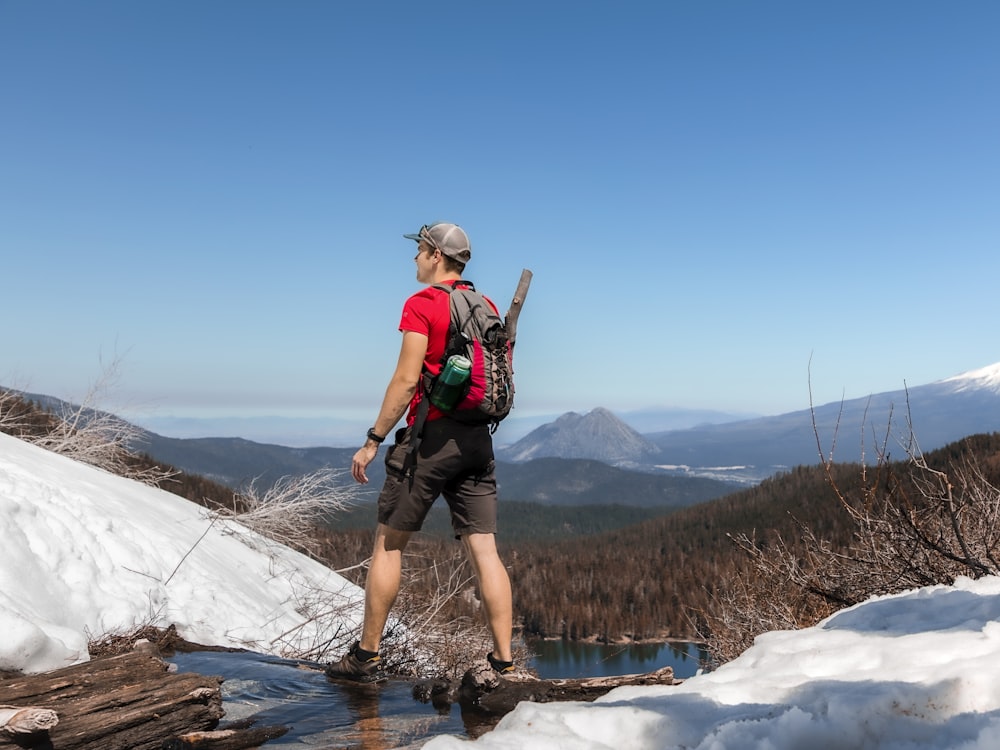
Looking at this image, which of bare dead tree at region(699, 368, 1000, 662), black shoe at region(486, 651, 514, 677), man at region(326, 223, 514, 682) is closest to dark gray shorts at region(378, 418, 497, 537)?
man at region(326, 223, 514, 682)

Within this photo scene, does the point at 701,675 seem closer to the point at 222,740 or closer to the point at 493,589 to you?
the point at 493,589

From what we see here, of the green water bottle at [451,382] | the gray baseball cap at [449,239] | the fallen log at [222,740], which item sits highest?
the gray baseball cap at [449,239]

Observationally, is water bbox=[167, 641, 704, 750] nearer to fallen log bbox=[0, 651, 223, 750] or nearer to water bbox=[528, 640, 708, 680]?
fallen log bbox=[0, 651, 223, 750]

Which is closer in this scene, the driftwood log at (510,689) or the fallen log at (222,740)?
the fallen log at (222,740)

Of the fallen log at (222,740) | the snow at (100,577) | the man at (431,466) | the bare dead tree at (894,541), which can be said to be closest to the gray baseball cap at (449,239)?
the man at (431,466)

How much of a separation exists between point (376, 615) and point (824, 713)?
255cm

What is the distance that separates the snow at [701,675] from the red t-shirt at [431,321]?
6.08 feet

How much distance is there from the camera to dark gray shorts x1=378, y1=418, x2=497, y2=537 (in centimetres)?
449

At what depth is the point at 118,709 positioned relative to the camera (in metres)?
3.51

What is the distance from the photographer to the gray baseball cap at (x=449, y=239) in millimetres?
4617

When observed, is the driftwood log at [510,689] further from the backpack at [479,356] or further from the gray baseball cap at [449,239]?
the gray baseball cap at [449,239]

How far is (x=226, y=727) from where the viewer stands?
157 inches

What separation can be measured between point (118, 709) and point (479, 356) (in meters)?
2.38

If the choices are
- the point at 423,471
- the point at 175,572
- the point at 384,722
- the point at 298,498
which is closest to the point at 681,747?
the point at 384,722
